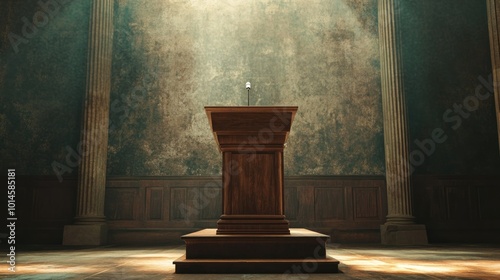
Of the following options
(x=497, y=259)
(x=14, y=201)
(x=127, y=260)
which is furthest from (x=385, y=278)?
(x=14, y=201)

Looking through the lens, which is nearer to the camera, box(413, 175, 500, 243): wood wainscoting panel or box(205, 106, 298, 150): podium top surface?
box(205, 106, 298, 150): podium top surface

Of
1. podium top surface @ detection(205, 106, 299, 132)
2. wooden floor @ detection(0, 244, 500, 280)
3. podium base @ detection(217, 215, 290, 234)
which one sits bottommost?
wooden floor @ detection(0, 244, 500, 280)

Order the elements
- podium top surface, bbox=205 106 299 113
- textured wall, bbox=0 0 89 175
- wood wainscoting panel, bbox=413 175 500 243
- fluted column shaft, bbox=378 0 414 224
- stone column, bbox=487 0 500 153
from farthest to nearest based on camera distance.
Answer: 1. textured wall, bbox=0 0 89 175
2. wood wainscoting panel, bbox=413 175 500 243
3. fluted column shaft, bbox=378 0 414 224
4. stone column, bbox=487 0 500 153
5. podium top surface, bbox=205 106 299 113

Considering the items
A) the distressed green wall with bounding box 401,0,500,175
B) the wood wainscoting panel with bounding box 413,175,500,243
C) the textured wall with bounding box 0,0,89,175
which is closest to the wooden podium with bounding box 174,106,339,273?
the wood wainscoting panel with bounding box 413,175,500,243

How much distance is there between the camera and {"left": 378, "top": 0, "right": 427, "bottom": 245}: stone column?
9.48 meters

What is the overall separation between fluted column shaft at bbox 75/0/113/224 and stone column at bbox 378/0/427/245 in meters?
6.04

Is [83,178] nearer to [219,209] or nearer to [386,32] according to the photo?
[219,209]

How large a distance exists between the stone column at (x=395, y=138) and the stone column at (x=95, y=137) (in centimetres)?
602

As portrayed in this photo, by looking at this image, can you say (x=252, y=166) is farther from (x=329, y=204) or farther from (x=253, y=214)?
(x=329, y=204)

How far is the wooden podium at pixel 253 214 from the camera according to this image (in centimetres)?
449

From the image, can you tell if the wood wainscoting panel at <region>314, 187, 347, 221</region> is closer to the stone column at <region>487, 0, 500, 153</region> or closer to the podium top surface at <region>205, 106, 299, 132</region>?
the stone column at <region>487, 0, 500, 153</region>

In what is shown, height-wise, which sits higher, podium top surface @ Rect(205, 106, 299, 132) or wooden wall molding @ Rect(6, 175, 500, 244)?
podium top surface @ Rect(205, 106, 299, 132)

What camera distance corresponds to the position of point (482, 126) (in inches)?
407

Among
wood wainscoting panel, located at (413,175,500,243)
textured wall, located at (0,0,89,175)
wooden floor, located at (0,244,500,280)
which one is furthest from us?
textured wall, located at (0,0,89,175)
